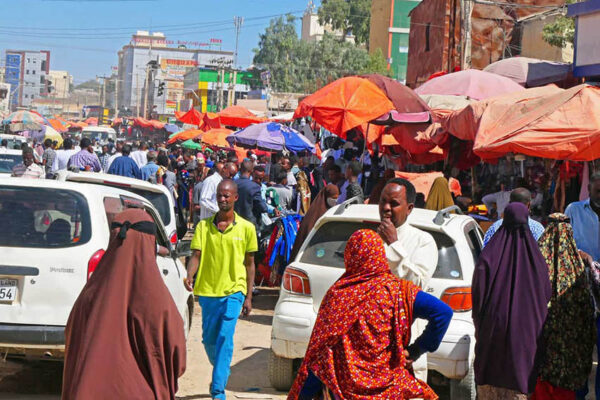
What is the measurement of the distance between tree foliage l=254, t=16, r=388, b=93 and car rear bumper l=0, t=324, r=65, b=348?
62614 millimetres

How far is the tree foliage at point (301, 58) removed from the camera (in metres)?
73.9

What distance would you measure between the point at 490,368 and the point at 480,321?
321 millimetres

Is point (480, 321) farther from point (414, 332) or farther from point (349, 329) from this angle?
point (349, 329)

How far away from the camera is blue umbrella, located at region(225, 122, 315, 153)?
821 inches

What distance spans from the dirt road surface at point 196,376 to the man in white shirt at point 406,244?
2401mm

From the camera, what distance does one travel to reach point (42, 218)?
6.69 metres

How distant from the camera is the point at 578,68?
13.8 meters

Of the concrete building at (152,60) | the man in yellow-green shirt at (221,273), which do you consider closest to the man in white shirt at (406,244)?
the man in yellow-green shirt at (221,273)

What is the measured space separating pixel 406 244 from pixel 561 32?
58.0ft

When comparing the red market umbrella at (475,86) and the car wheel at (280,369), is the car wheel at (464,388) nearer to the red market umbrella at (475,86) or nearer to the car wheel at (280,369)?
the car wheel at (280,369)

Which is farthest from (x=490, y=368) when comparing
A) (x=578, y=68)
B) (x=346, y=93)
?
(x=578, y=68)

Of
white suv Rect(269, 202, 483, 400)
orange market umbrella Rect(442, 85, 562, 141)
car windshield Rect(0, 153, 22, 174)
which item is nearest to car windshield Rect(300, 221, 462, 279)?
white suv Rect(269, 202, 483, 400)

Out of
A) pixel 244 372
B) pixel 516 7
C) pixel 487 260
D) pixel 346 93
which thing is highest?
pixel 516 7

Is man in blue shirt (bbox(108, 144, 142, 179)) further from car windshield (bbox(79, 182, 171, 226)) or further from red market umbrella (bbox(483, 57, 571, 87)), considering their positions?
red market umbrella (bbox(483, 57, 571, 87))
